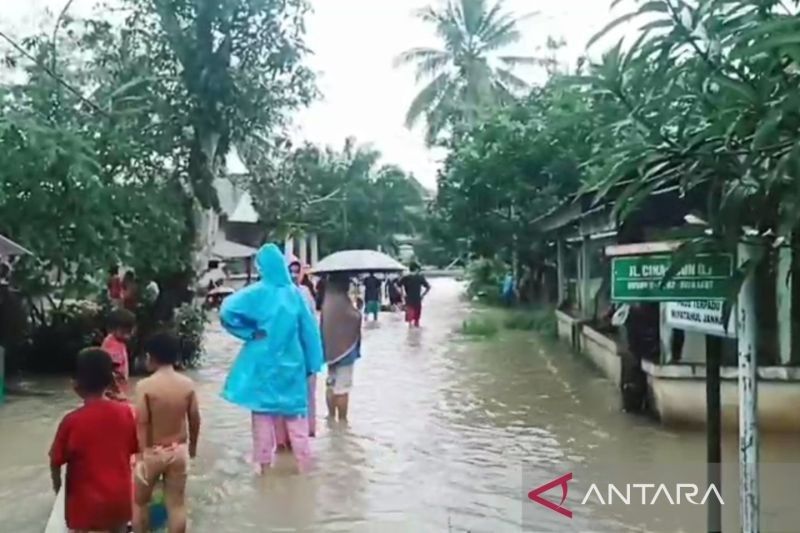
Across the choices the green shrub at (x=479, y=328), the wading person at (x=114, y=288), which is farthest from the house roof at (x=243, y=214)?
the wading person at (x=114, y=288)

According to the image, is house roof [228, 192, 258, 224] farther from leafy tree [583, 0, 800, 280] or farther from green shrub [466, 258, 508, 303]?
leafy tree [583, 0, 800, 280]

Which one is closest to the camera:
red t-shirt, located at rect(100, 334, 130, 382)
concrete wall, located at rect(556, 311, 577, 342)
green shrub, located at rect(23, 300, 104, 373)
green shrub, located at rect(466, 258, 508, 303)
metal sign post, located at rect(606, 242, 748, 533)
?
metal sign post, located at rect(606, 242, 748, 533)

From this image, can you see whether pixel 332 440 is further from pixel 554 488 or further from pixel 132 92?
pixel 132 92

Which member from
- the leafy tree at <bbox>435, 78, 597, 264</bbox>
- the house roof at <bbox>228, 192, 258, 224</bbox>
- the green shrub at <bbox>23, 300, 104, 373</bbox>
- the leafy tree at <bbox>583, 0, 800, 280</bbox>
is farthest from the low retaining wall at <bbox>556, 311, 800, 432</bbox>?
the house roof at <bbox>228, 192, 258, 224</bbox>

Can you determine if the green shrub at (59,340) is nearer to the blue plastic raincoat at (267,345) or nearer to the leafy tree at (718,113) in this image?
the blue plastic raincoat at (267,345)

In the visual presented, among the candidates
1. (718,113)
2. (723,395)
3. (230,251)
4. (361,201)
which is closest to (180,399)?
(718,113)

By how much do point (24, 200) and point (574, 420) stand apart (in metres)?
7.72

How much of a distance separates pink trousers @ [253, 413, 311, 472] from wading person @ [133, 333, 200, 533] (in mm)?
2444

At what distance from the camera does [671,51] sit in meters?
3.50

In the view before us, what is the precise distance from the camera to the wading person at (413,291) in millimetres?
24047

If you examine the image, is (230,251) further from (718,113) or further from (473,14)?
(718,113)

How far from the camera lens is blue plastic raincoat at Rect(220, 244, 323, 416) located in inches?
314

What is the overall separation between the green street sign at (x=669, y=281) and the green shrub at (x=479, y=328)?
689 inches

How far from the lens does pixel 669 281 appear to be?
4.08 meters
